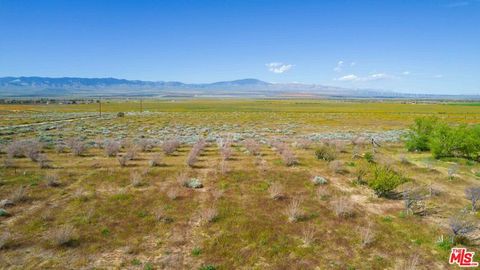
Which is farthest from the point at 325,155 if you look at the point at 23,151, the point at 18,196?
the point at 23,151

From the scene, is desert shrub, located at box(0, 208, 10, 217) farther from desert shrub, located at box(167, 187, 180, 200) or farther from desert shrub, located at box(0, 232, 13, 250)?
desert shrub, located at box(167, 187, 180, 200)

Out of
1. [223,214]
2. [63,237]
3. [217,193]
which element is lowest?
[223,214]

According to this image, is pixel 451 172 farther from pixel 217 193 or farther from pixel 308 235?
pixel 217 193

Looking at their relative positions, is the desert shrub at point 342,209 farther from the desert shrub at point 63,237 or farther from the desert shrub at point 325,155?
the desert shrub at point 63,237

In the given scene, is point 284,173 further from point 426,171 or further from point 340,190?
point 426,171

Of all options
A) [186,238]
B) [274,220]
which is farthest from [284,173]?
[186,238]

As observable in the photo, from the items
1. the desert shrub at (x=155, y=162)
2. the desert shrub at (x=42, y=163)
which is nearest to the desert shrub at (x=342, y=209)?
the desert shrub at (x=155, y=162)

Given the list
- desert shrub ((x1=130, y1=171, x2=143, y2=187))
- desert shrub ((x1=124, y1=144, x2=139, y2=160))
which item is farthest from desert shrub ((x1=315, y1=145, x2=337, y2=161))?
desert shrub ((x1=124, y1=144, x2=139, y2=160))
